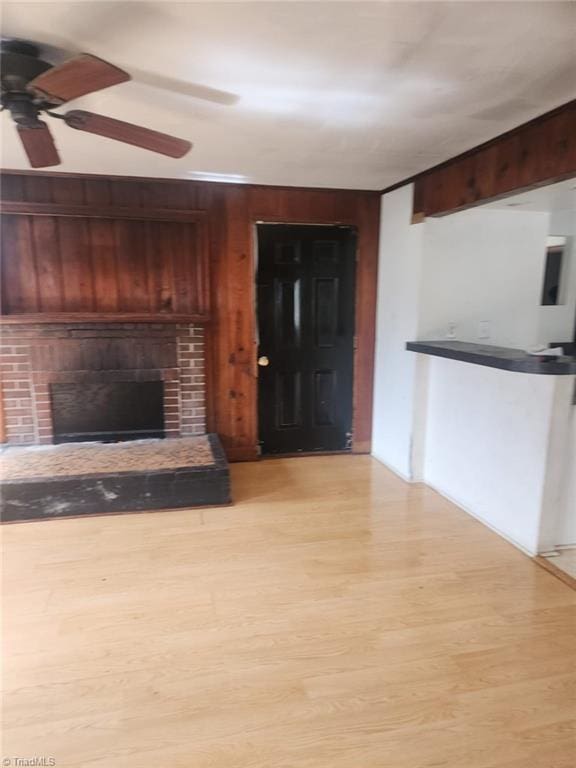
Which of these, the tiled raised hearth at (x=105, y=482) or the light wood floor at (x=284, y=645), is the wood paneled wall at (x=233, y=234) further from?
the light wood floor at (x=284, y=645)

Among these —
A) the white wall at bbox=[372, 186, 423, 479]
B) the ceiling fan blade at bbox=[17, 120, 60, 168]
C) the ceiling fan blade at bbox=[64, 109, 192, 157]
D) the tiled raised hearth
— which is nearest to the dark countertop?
the white wall at bbox=[372, 186, 423, 479]

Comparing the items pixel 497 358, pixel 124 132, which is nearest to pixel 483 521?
pixel 497 358

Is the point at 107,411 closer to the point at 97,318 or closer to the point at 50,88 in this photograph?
the point at 97,318

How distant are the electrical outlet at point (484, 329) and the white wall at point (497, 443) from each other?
0.43 meters

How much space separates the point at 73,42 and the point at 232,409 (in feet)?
9.31

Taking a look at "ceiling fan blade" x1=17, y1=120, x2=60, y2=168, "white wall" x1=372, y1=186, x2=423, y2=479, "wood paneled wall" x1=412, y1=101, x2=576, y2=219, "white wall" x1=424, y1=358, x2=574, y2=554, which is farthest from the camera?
"white wall" x1=372, y1=186, x2=423, y2=479

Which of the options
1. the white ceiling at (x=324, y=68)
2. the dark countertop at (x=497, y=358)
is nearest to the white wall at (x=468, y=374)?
the dark countertop at (x=497, y=358)

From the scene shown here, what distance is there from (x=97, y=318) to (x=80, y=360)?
37 centimetres

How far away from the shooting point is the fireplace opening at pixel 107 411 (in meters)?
3.76

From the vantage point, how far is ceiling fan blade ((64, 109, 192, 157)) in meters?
1.90

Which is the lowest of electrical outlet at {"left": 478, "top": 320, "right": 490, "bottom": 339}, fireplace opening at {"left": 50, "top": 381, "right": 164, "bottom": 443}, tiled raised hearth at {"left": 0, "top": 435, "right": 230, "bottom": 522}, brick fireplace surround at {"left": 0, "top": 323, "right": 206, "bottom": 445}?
tiled raised hearth at {"left": 0, "top": 435, "right": 230, "bottom": 522}

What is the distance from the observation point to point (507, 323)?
368cm

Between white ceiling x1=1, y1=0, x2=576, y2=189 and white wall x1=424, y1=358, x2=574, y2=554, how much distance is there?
1.42 m

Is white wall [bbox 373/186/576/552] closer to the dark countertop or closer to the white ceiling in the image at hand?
the dark countertop
